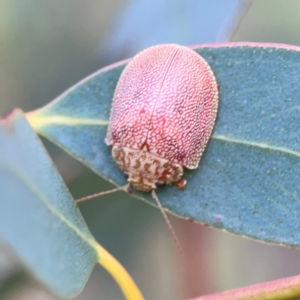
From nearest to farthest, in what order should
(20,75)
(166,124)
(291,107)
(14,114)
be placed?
(14,114) → (291,107) → (166,124) → (20,75)

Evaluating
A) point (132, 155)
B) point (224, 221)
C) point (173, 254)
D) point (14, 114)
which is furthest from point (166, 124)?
point (173, 254)

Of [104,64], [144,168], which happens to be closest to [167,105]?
[144,168]

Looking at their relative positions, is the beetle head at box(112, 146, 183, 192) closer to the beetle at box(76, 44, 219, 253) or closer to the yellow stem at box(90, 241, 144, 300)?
the beetle at box(76, 44, 219, 253)

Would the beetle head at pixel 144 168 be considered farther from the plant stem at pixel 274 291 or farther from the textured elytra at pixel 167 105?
the plant stem at pixel 274 291

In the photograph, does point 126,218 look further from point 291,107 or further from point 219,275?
point 291,107

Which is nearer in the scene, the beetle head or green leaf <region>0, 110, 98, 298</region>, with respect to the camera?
green leaf <region>0, 110, 98, 298</region>

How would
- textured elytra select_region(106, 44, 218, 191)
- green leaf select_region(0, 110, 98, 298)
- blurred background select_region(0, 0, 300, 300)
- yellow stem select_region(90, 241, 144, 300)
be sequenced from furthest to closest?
blurred background select_region(0, 0, 300, 300)
textured elytra select_region(106, 44, 218, 191)
yellow stem select_region(90, 241, 144, 300)
green leaf select_region(0, 110, 98, 298)

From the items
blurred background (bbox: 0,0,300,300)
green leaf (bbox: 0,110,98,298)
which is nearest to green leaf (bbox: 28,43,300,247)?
green leaf (bbox: 0,110,98,298)
